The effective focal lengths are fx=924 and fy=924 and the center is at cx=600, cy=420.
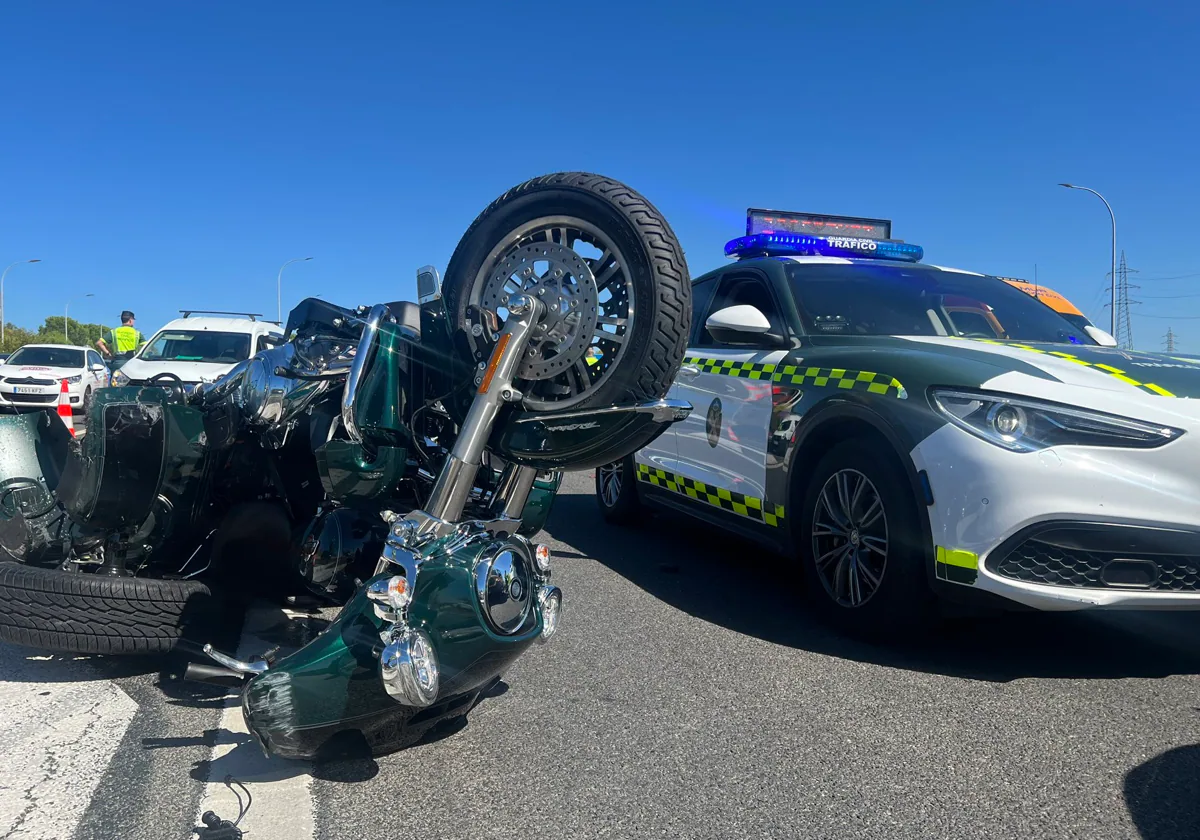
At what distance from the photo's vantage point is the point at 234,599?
3289 mm

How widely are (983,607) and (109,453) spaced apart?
9.87 ft

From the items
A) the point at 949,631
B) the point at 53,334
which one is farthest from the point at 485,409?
the point at 53,334

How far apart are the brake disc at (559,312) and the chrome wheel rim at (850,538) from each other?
1.73m

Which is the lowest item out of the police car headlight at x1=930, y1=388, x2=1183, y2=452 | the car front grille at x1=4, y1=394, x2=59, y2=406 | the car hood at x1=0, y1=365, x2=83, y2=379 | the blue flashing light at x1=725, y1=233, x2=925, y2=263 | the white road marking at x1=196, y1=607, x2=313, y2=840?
the white road marking at x1=196, y1=607, x2=313, y2=840

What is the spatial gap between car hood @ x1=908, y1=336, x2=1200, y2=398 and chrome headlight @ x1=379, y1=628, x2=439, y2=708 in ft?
7.94

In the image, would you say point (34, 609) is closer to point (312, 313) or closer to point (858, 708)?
point (312, 313)

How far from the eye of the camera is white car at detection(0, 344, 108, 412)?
1753cm

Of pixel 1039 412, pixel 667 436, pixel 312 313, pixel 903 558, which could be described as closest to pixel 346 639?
pixel 312 313

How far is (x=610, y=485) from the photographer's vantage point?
21.0 feet

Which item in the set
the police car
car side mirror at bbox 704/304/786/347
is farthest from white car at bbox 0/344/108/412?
car side mirror at bbox 704/304/786/347

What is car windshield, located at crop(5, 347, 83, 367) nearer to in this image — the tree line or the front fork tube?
the front fork tube

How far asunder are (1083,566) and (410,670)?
2274 mm

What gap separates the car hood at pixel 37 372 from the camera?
1775 centimetres

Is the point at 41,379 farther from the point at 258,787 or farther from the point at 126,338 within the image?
the point at 258,787
